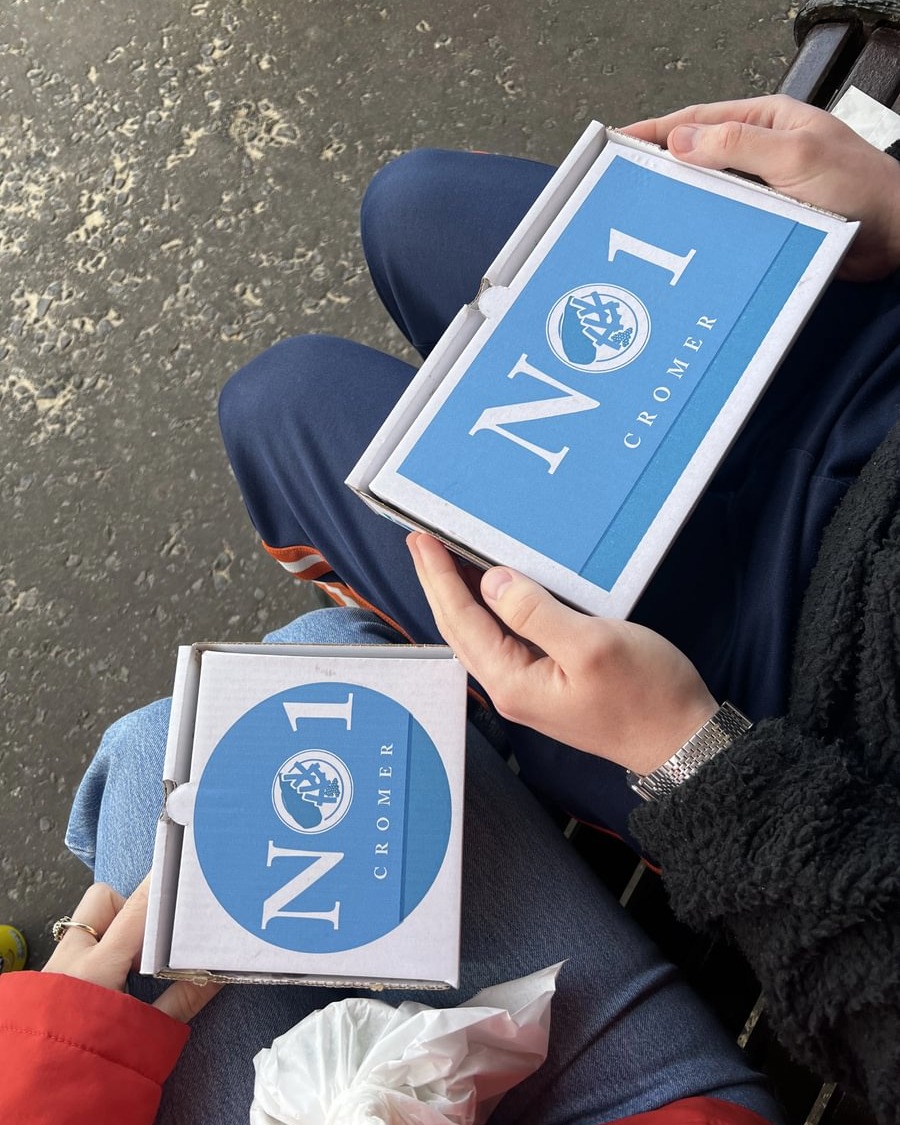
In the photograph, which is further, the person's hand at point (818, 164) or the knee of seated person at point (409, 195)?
the knee of seated person at point (409, 195)

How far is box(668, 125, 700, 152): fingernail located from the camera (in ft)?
2.18

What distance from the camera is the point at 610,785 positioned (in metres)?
0.67

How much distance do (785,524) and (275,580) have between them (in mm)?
759

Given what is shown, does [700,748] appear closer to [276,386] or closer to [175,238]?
[276,386]

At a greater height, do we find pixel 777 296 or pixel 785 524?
pixel 777 296

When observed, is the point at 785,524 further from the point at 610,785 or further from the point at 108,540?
the point at 108,540

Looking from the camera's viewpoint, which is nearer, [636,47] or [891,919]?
[891,919]

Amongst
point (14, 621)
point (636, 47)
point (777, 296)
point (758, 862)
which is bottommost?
point (14, 621)

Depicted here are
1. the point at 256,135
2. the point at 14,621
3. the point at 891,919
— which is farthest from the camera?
the point at 256,135

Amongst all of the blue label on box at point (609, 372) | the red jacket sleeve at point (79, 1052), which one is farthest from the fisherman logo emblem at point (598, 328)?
the red jacket sleeve at point (79, 1052)

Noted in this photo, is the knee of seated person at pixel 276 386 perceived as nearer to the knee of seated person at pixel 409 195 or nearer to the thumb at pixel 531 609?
the knee of seated person at pixel 409 195

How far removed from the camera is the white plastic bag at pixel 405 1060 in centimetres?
58

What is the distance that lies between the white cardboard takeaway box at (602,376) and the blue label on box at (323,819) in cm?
16

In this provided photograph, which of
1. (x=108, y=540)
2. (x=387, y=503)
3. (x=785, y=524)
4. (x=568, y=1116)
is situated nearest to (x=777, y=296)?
(x=785, y=524)
